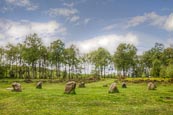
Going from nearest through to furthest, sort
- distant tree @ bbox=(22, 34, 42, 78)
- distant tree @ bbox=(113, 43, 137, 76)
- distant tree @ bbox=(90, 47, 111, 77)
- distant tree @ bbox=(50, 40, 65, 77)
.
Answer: distant tree @ bbox=(22, 34, 42, 78) < distant tree @ bbox=(50, 40, 65, 77) < distant tree @ bbox=(113, 43, 137, 76) < distant tree @ bbox=(90, 47, 111, 77)

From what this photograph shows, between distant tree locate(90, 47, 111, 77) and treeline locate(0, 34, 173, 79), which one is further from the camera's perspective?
distant tree locate(90, 47, 111, 77)

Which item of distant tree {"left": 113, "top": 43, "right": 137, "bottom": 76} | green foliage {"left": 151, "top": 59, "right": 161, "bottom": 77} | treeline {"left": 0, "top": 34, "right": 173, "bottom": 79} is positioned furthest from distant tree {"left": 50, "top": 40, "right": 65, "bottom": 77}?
green foliage {"left": 151, "top": 59, "right": 161, "bottom": 77}

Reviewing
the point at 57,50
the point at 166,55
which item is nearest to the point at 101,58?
the point at 57,50

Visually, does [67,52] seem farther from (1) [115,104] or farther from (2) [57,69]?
(1) [115,104]

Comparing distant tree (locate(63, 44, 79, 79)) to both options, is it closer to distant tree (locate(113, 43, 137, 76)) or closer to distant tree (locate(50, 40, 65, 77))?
distant tree (locate(50, 40, 65, 77))

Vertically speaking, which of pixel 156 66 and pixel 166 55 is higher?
pixel 166 55

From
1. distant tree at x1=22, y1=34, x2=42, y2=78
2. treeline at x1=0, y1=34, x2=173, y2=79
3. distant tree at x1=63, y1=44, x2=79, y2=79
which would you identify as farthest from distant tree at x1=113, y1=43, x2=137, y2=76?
distant tree at x1=22, y1=34, x2=42, y2=78

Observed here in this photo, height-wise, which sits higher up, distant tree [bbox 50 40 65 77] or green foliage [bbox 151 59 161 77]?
distant tree [bbox 50 40 65 77]

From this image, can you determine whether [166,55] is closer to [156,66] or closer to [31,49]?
[156,66]

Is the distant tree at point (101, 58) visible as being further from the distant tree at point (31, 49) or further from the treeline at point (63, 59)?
the distant tree at point (31, 49)

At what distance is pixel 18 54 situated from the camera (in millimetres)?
141250

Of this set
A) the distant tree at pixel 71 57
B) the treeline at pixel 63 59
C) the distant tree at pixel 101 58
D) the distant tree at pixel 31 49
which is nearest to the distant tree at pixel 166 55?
the treeline at pixel 63 59

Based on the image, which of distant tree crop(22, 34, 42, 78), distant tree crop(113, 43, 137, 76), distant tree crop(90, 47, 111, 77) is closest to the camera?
distant tree crop(22, 34, 42, 78)


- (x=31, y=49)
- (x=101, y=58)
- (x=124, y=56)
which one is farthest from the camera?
(x=101, y=58)
